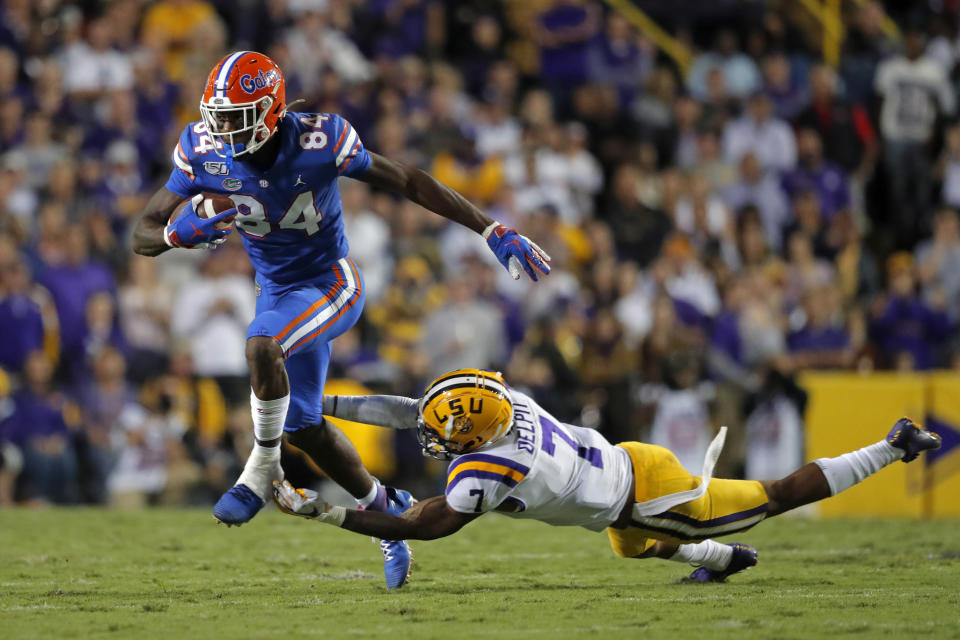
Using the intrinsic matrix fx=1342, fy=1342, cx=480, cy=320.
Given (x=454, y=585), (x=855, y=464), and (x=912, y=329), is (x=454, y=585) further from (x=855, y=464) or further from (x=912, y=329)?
(x=912, y=329)

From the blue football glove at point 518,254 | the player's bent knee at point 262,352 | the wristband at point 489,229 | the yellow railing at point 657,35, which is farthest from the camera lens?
the yellow railing at point 657,35

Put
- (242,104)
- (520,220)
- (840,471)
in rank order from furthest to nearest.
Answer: (520,220) → (840,471) → (242,104)

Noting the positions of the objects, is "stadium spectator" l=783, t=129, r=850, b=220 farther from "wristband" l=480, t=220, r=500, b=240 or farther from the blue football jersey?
the blue football jersey

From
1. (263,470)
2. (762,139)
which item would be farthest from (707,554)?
(762,139)

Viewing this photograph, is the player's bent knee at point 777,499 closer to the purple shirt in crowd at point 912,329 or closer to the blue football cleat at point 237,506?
the blue football cleat at point 237,506

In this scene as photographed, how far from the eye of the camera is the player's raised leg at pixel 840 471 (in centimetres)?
630

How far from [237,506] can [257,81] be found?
1933 millimetres

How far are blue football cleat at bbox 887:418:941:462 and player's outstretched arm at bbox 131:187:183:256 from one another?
3530mm

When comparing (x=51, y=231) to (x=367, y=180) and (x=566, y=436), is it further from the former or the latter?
(x=566, y=436)

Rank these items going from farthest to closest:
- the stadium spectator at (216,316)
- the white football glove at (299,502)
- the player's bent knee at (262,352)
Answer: the stadium spectator at (216,316) → the player's bent knee at (262,352) → the white football glove at (299,502)

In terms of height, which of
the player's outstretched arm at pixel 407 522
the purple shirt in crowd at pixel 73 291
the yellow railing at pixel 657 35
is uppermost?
the yellow railing at pixel 657 35

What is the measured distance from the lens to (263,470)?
6.05m

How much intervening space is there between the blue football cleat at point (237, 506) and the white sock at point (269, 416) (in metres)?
0.26

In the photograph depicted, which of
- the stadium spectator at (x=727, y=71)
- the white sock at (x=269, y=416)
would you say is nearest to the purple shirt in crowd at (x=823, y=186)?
the stadium spectator at (x=727, y=71)
